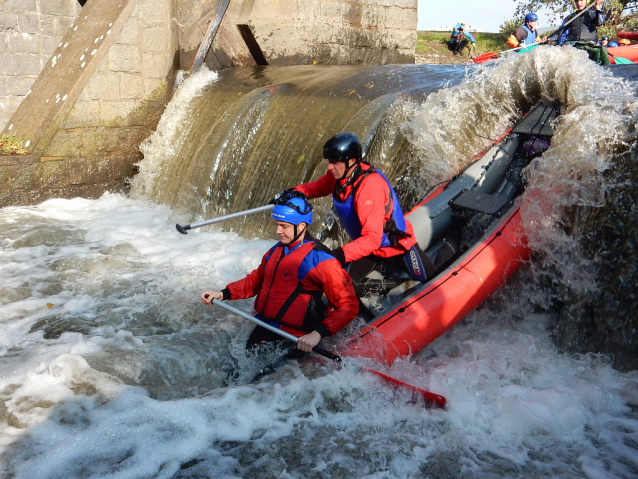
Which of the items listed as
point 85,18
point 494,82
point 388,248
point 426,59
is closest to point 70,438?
point 388,248

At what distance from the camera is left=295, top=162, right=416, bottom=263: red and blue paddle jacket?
368 centimetres

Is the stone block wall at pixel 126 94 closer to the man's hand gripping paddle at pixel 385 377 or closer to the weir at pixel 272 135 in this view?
the weir at pixel 272 135

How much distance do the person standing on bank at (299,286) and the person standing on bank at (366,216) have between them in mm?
258

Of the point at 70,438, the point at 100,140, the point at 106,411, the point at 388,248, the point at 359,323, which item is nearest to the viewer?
the point at 70,438

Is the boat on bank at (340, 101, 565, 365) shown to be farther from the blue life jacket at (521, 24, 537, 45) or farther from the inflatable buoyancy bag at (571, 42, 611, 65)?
the blue life jacket at (521, 24, 537, 45)

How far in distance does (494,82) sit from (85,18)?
5700 mm

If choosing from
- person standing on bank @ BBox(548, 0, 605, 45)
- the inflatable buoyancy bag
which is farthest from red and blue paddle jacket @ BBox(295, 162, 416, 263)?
person standing on bank @ BBox(548, 0, 605, 45)

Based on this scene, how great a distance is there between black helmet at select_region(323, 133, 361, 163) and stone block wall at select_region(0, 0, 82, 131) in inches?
238

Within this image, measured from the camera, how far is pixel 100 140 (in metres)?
7.93

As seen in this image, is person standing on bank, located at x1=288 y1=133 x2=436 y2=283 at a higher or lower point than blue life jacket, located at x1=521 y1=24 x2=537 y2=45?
lower

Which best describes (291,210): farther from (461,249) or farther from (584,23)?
(584,23)

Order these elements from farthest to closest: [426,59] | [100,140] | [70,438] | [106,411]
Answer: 1. [426,59]
2. [100,140]
3. [106,411]
4. [70,438]

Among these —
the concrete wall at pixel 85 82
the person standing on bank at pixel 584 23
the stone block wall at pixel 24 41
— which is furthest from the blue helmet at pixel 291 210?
the person standing on bank at pixel 584 23

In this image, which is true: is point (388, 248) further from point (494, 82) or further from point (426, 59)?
point (426, 59)
